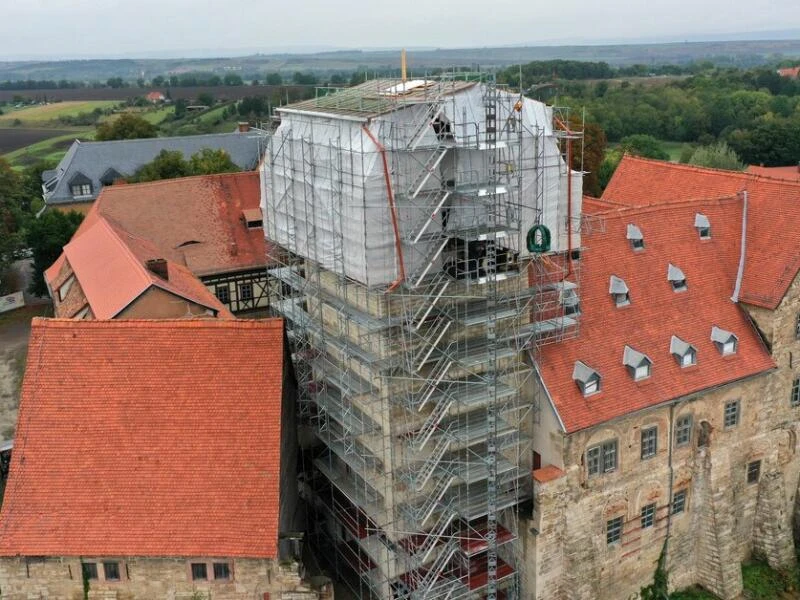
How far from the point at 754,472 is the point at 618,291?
9165mm

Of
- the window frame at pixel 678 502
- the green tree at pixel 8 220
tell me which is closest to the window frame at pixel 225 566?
the window frame at pixel 678 502

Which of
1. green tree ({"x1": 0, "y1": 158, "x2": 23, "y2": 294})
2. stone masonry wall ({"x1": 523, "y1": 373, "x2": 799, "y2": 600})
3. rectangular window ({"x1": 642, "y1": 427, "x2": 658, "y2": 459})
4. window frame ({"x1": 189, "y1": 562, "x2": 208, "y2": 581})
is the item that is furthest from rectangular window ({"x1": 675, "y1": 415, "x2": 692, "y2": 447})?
green tree ({"x1": 0, "y1": 158, "x2": 23, "y2": 294})

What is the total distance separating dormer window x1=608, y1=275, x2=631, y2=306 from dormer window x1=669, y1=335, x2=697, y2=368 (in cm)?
218

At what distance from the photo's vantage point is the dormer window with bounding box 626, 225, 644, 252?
30.7m

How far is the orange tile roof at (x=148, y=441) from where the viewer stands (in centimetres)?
2338

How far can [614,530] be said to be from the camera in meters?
→ 28.0

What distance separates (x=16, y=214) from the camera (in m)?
60.2

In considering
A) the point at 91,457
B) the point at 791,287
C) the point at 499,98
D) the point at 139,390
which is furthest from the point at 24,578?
the point at 791,287

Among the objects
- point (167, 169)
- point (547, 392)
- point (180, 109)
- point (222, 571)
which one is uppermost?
point (180, 109)

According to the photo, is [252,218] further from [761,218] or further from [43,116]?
[43,116]

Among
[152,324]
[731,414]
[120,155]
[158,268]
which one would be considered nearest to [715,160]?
[731,414]

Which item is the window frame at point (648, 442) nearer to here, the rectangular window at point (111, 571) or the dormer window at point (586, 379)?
the dormer window at point (586, 379)

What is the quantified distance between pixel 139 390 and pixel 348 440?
276 inches

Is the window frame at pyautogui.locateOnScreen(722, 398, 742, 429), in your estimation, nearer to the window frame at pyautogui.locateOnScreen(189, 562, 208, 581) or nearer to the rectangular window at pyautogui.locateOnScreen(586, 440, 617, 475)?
the rectangular window at pyautogui.locateOnScreen(586, 440, 617, 475)
